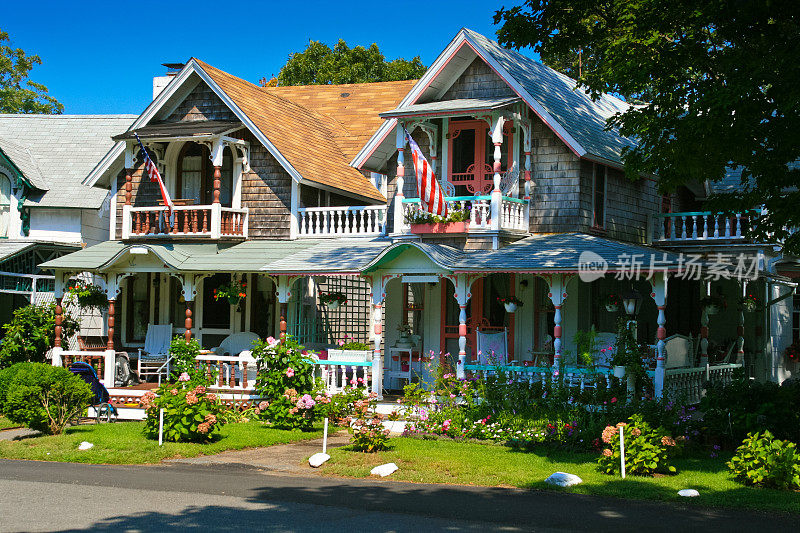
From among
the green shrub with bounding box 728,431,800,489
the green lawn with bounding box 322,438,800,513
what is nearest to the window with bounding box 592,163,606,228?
the green lawn with bounding box 322,438,800,513

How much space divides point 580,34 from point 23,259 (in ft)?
56.4

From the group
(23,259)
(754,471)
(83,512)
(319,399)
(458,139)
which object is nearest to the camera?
(83,512)

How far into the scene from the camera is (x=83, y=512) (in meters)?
10.7

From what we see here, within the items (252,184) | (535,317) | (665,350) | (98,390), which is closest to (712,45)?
(665,350)

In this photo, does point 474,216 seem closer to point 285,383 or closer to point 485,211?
point 485,211

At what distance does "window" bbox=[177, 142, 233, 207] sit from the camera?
24922 mm

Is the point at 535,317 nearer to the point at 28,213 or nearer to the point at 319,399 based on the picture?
the point at 319,399

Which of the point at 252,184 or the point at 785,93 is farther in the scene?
the point at 252,184

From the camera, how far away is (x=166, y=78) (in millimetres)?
32250

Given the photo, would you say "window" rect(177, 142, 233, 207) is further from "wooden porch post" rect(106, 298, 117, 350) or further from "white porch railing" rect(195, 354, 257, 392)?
"white porch railing" rect(195, 354, 257, 392)

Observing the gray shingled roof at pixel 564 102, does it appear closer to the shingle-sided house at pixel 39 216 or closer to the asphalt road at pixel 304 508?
the asphalt road at pixel 304 508

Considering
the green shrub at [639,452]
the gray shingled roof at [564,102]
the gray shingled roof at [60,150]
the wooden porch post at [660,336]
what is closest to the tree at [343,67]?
the gray shingled roof at [60,150]

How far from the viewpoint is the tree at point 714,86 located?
49.6 ft

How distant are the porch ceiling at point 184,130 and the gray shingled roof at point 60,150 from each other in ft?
15.4
